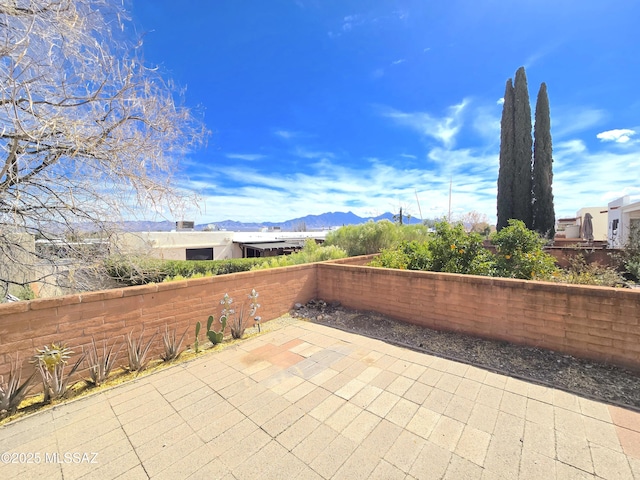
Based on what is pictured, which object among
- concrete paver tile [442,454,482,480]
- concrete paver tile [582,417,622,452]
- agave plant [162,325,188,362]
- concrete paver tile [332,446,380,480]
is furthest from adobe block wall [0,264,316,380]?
concrete paver tile [582,417,622,452]

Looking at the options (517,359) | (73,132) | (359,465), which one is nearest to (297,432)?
(359,465)

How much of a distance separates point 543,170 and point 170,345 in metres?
22.6

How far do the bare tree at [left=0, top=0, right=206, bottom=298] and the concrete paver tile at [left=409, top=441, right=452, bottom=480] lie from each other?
5.08m

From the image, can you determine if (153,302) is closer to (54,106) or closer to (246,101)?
(54,106)

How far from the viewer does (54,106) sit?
3.80m

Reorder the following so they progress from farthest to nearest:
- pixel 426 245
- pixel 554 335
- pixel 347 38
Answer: pixel 347 38 < pixel 426 245 < pixel 554 335

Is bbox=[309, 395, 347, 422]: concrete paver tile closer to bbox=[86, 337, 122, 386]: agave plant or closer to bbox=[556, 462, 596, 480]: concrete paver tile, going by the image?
bbox=[556, 462, 596, 480]: concrete paver tile

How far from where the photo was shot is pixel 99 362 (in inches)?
130

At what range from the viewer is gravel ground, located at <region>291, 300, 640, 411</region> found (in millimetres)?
2965

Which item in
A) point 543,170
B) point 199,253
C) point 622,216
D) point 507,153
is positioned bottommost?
point 199,253

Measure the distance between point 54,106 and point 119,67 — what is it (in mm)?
1073

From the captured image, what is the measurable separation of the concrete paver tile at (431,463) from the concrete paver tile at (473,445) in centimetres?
13

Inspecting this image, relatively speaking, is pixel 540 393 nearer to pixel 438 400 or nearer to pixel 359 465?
pixel 438 400

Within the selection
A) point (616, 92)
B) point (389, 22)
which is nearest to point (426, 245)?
point (389, 22)
